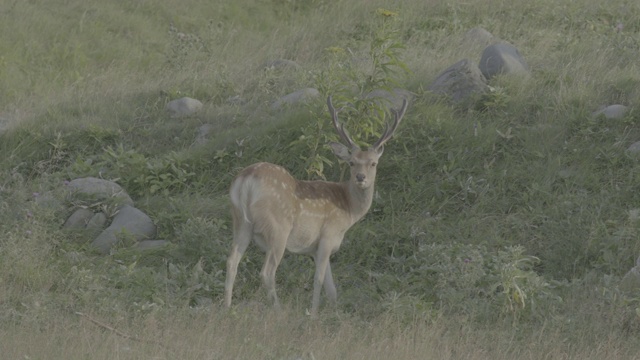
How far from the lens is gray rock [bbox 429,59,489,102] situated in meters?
11.2

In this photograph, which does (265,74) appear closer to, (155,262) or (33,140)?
(33,140)

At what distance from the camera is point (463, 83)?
36.9 ft

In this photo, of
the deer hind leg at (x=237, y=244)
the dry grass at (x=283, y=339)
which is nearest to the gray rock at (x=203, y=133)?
the deer hind leg at (x=237, y=244)

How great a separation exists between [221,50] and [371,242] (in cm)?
643

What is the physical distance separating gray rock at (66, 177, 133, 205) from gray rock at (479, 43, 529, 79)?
13.1 feet

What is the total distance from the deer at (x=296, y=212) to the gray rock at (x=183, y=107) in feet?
12.2

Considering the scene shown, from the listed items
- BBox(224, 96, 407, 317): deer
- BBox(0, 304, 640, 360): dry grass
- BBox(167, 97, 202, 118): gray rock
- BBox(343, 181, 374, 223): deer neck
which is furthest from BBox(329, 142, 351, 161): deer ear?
BBox(167, 97, 202, 118): gray rock

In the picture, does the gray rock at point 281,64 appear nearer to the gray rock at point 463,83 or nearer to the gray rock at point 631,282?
the gray rock at point 463,83

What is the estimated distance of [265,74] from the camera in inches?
512

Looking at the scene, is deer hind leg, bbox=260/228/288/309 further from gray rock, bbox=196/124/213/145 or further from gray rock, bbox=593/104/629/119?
gray rock, bbox=593/104/629/119

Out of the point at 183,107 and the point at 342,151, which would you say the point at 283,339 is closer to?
the point at 342,151

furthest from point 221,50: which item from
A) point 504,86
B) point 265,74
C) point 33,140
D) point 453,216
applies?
point 453,216

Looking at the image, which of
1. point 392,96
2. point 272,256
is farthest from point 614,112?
point 272,256

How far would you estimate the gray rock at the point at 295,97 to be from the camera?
11761 mm
